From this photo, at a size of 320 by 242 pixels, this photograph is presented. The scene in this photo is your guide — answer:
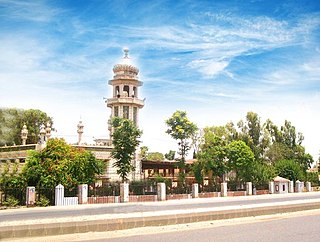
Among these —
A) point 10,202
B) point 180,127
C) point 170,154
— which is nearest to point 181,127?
point 180,127

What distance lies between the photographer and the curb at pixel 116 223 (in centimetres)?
1016

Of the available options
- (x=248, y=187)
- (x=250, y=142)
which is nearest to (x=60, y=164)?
(x=248, y=187)

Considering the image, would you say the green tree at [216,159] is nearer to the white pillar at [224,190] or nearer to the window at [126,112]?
the white pillar at [224,190]

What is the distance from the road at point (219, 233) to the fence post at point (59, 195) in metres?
14.6

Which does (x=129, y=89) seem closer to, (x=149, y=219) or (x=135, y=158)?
(x=135, y=158)

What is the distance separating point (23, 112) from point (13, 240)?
45.2 metres

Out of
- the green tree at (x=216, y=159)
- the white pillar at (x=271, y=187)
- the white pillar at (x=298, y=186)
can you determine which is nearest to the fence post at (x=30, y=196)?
the green tree at (x=216, y=159)

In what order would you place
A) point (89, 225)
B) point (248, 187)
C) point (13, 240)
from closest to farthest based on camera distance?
point (13, 240) < point (89, 225) < point (248, 187)

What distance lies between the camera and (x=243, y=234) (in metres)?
11.4

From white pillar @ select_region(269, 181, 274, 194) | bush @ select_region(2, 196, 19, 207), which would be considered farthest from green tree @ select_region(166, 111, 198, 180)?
bush @ select_region(2, 196, 19, 207)

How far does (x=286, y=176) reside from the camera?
4666 cm

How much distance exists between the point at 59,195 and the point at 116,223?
50.5 feet

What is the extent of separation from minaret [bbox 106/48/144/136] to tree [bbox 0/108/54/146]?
1272cm

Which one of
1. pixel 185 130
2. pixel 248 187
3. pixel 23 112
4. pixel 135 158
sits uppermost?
pixel 23 112
